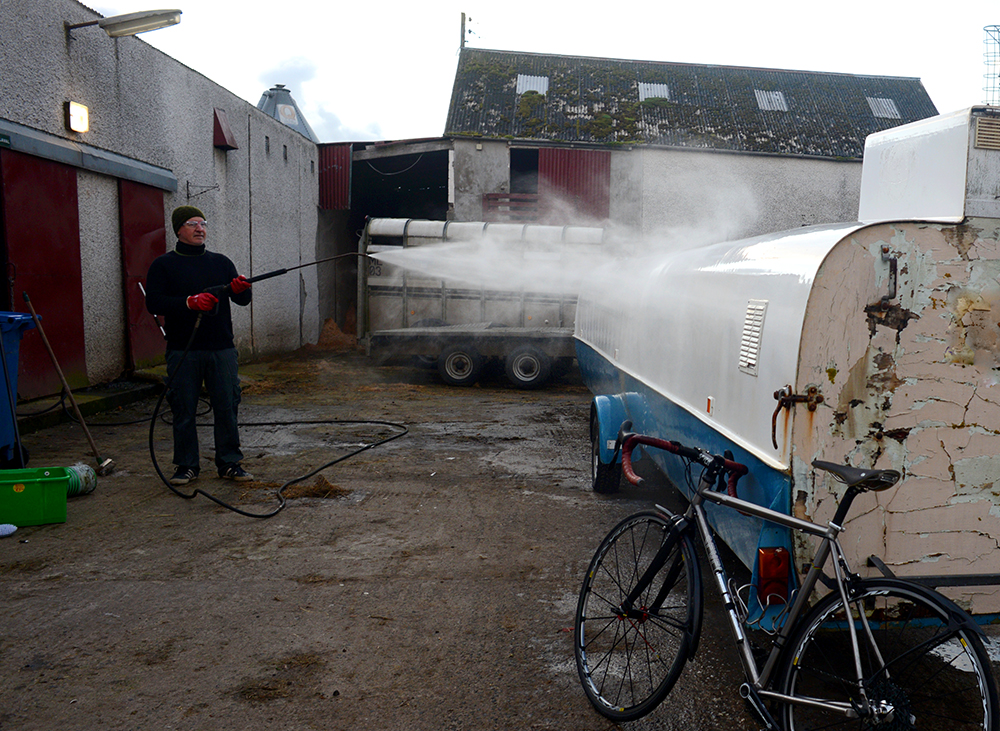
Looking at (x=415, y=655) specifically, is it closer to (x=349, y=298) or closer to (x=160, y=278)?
(x=160, y=278)

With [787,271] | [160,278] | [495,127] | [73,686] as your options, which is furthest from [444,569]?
[495,127]

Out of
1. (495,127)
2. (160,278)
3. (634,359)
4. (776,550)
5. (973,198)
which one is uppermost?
(495,127)

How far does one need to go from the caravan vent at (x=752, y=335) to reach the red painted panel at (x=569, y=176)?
1796 cm

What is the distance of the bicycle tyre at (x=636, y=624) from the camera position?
276 cm

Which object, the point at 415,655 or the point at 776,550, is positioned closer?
the point at 776,550

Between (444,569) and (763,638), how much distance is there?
179 cm

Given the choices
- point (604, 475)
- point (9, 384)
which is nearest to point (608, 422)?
point (604, 475)

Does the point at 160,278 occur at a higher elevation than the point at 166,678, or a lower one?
higher

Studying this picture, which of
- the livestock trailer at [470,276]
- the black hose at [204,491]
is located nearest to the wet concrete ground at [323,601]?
the black hose at [204,491]

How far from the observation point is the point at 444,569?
4.41 meters

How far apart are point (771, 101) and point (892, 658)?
24.6 meters

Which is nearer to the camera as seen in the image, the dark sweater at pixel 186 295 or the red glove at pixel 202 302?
the red glove at pixel 202 302

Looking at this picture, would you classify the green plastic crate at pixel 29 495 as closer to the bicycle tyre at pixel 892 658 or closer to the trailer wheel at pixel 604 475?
the trailer wheel at pixel 604 475

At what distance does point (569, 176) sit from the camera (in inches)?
827
